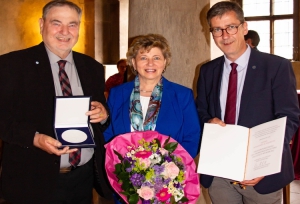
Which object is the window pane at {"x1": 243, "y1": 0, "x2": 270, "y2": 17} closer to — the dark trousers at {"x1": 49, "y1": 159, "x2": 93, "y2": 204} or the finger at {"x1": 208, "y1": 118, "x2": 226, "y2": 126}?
the finger at {"x1": 208, "y1": 118, "x2": 226, "y2": 126}

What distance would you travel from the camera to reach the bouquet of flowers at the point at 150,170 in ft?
7.64

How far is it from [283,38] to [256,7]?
1.07 metres

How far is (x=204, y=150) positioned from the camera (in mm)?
2609

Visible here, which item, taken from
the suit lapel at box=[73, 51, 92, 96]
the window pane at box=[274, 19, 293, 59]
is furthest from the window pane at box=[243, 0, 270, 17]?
the suit lapel at box=[73, 51, 92, 96]

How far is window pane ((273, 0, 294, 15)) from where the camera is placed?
10594 mm

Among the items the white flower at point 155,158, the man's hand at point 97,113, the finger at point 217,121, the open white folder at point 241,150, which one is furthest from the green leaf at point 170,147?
the man's hand at point 97,113

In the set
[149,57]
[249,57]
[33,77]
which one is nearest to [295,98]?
[249,57]

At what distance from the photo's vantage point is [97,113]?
2516 mm

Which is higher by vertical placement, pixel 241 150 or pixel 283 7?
pixel 283 7

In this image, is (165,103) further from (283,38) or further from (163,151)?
(283,38)

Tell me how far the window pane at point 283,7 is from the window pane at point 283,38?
8.8 inches

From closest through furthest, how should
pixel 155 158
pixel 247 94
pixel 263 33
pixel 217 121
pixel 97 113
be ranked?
pixel 155 158
pixel 97 113
pixel 217 121
pixel 247 94
pixel 263 33

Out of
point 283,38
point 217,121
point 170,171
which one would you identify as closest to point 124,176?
point 170,171

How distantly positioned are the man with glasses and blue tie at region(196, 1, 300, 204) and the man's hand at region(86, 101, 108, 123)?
2.27 ft
